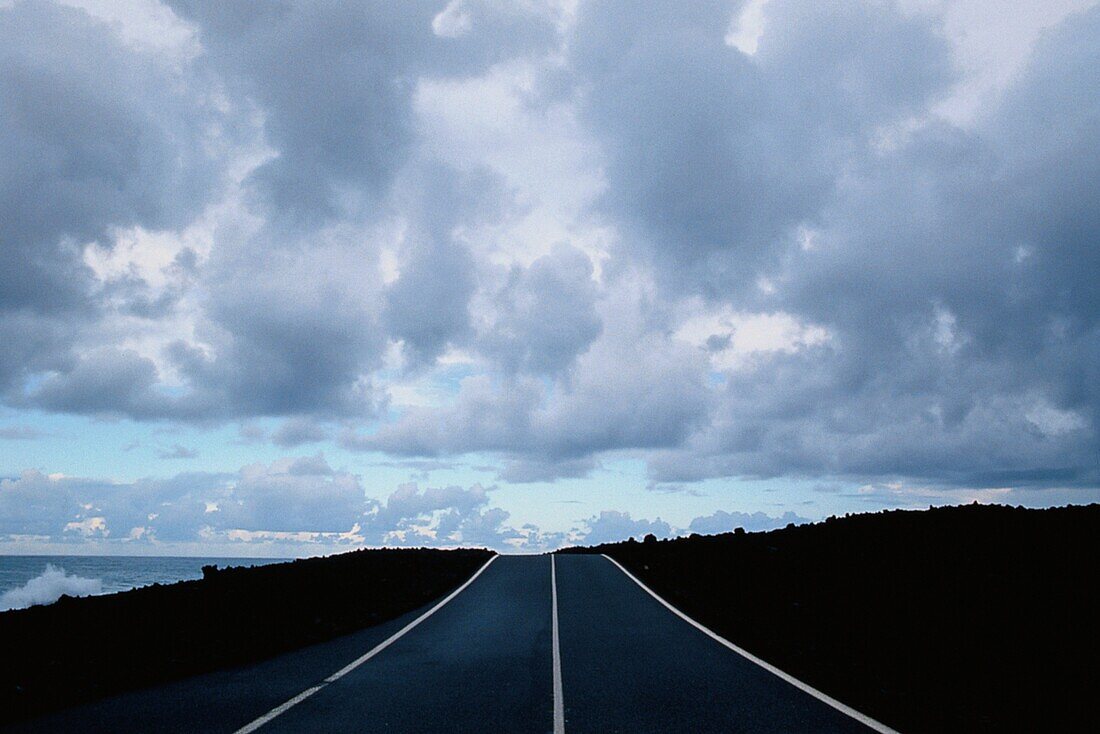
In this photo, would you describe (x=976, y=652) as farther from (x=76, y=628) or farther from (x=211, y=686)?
(x=76, y=628)

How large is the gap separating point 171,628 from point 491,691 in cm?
928

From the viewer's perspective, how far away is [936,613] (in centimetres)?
1631

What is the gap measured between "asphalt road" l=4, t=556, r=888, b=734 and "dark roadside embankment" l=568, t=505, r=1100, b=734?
146 cm

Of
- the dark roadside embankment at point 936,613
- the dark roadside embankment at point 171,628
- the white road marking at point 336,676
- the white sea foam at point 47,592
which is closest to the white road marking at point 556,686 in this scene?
the white road marking at point 336,676

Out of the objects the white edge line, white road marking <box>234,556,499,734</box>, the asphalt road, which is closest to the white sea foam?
white road marking <box>234,556,499,734</box>

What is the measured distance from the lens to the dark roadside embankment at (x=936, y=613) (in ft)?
33.7

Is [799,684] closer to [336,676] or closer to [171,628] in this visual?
[336,676]

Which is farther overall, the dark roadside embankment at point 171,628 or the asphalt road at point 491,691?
the dark roadside embankment at point 171,628

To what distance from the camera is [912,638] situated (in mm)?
14828

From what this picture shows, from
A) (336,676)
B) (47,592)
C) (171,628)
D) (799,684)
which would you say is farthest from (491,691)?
(47,592)

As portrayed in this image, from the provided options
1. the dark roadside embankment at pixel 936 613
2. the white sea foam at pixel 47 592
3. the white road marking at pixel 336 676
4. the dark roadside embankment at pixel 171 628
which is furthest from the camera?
the white sea foam at pixel 47 592

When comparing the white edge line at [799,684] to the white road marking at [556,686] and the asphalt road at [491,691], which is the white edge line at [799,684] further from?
the white road marking at [556,686]

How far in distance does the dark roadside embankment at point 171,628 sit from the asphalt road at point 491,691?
883 mm

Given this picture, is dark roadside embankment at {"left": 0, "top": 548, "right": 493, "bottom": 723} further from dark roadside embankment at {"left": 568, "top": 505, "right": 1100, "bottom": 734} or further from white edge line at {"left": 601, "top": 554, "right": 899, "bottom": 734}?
dark roadside embankment at {"left": 568, "top": 505, "right": 1100, "bottom": 734}
